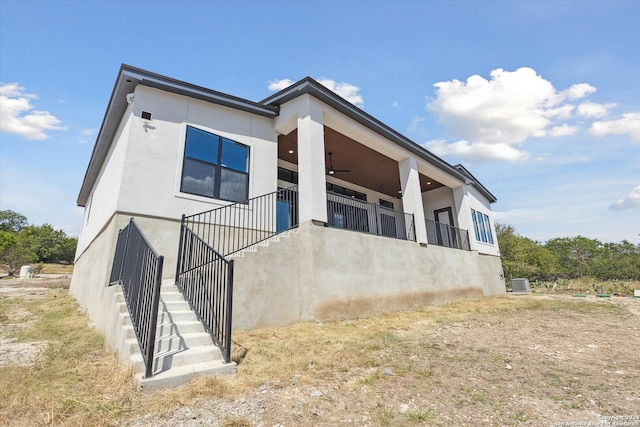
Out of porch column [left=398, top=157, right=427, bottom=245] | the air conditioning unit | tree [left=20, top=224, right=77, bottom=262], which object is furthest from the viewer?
tree [left=20, top=224, right=77, bottom=262]

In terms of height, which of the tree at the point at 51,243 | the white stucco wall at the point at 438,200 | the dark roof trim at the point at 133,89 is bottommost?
the white stucco wall at the point at 438,200

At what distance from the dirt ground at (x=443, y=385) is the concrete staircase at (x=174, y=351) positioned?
39 cm

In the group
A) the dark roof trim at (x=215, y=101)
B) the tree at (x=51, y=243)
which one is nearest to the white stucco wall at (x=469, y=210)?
the dark roof trim at (x=215, y=101)

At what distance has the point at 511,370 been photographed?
3.69 meters

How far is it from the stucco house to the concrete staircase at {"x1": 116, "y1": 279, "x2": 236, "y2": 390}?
67mm

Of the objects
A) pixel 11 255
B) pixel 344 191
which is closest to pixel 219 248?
pixel 344 191

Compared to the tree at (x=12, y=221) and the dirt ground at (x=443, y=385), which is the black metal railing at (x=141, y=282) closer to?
the dirt ground at (x=443, y=385)

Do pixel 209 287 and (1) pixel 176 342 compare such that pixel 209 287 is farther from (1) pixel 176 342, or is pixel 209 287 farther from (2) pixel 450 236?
(2) pixel 450 236

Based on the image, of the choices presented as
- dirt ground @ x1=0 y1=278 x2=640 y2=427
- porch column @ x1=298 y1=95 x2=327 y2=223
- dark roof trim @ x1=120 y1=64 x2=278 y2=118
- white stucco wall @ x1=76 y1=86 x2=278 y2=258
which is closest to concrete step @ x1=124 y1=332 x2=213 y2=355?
dirt ground @ x1=0 y1=278 x2=640 y2=427

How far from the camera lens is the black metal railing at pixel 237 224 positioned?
7109 mm

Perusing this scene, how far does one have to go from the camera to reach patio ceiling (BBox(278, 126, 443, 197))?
33.7 feet

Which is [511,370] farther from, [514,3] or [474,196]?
[474,196]

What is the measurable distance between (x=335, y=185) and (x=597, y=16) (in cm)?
1006

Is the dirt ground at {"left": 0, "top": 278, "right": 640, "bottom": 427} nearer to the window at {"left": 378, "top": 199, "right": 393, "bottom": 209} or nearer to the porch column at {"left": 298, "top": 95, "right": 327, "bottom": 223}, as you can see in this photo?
the porch column at {"left": 298, "top": 95, "right": 327, "bottom": 223}
